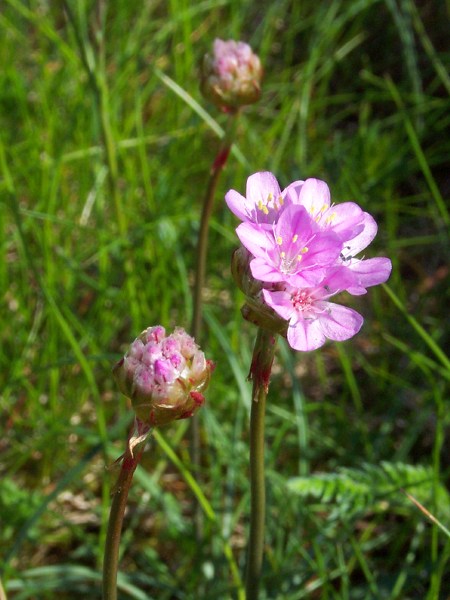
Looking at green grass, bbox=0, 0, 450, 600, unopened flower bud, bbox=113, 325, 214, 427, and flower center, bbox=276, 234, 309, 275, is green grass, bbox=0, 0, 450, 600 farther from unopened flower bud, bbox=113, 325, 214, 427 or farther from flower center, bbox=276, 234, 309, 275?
unopened flower bud, bbox=113, 325, 214, 427

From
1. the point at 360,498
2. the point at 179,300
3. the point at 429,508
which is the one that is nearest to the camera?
the point at 360,498

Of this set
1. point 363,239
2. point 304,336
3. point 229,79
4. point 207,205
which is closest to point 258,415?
point 304,336

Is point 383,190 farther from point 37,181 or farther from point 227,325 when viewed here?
point 37,181

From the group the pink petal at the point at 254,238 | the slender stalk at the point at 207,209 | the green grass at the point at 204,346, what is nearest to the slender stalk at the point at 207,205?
the slender stalk at the point at 207,209

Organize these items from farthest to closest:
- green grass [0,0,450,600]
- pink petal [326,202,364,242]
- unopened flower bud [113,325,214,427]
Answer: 1. green grass [0,0,450,600]
2. pink petal [326,202,364,242]
3. unopened flower bud [113,325,214,427]

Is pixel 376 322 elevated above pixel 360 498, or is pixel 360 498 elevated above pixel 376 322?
pixel 376 322

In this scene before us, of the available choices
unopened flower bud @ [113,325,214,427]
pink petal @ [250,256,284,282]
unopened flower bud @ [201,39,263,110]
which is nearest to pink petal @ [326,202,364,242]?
pink petal @ [250,256,284,282]

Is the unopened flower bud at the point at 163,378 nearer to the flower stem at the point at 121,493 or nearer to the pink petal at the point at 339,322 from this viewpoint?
the flower stem at the point at 121,493

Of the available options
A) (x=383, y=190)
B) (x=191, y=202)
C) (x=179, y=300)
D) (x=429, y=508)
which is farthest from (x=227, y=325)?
(x=429, y=508)
